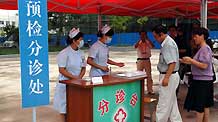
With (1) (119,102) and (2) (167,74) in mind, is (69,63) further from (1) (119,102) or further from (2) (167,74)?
(2) (167,74)

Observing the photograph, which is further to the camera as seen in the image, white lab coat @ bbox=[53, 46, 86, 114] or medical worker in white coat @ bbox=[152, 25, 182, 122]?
medical worker in white coat @ bbox=[152, 25, 182, 122]

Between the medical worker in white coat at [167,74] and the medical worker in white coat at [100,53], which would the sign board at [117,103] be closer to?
the medical worker in white coat at [167,74]

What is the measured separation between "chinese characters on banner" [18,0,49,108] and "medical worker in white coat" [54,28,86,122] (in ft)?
1.73

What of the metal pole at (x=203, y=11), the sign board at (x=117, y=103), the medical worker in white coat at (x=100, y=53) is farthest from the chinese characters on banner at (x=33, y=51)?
the metal pole at (x=203, y=11)

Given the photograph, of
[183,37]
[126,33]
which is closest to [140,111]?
[183,37]

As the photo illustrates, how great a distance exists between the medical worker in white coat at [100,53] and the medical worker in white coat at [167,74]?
0.73m

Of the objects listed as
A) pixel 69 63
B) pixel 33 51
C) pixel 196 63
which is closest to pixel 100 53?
pixel 69 63

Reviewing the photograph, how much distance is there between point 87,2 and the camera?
6.57m

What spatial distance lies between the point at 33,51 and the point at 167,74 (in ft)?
6.20

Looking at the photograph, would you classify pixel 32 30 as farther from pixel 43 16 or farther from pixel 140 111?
pixel 140 111

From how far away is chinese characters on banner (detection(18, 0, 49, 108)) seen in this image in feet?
11.3

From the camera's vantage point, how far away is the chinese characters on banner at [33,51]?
346 centimetres

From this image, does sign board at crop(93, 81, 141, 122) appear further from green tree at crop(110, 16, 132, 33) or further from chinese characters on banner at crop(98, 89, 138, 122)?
green tree at crop(110, 16, 132, 33)

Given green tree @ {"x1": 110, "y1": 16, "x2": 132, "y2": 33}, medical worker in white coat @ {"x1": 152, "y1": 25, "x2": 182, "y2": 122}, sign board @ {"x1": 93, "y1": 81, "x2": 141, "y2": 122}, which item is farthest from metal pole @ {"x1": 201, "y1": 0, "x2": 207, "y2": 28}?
green tree @ {"x1": 110, "y1": 16, "x2": 132, "y2": 33}
